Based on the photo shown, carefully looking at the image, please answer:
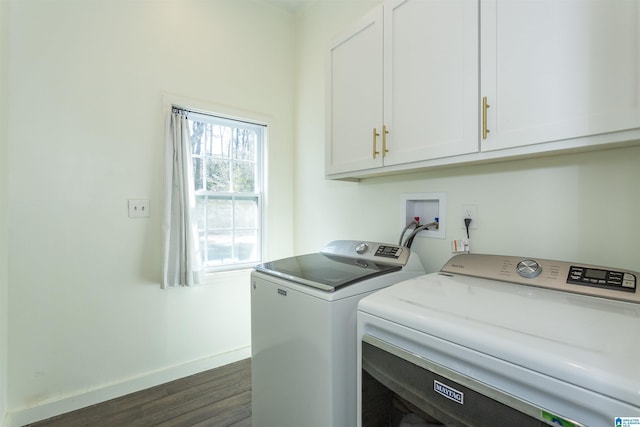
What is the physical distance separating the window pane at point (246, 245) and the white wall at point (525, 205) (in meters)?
0.80

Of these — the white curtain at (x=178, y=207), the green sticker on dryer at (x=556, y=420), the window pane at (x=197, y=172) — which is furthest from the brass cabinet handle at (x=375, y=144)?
the window pane at (x=197, y=172)

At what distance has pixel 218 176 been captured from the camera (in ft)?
8.18

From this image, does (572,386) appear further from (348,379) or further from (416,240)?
(416,240)

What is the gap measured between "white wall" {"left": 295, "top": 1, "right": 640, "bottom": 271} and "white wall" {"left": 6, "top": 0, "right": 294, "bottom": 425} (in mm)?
1164

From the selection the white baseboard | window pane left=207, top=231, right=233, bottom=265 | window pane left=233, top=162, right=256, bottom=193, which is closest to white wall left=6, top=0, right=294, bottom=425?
the white baseboard

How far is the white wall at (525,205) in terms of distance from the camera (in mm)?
1073

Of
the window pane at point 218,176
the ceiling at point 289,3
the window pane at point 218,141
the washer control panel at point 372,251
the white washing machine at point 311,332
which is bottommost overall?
the white washing machine at point 311,332

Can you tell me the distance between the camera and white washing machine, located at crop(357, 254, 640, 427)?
1.82 ft

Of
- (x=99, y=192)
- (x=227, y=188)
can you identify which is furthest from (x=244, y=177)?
(x=99, y=192)

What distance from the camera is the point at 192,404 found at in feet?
6.42

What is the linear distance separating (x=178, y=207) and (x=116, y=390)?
130 cm

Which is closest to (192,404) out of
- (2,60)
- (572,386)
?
(572,386)

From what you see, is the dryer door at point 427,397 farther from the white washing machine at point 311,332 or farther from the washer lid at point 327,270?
the washer lid at point 327,270

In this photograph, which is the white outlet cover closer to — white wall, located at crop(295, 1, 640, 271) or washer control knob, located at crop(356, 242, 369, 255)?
white wall, located at crop(295, 1, 640, 271)
